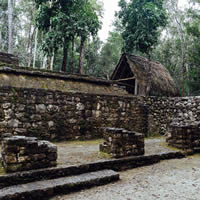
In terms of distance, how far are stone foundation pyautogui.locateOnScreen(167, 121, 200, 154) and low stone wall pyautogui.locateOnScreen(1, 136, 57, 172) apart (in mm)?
4407

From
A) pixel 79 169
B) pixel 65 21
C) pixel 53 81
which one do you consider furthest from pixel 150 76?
pixel 79 169

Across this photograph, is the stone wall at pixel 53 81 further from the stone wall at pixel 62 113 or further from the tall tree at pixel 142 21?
the tall tree at pixel 142 21

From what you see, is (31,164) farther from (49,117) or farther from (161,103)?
(161,103)

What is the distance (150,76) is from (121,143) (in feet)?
28.4

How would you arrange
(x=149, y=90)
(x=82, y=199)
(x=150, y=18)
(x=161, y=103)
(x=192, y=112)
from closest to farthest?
(x=82, y=199) → (x=192, y=112) → (x=161, y=103) → (x=150, y=18) → (x=149, y=90)

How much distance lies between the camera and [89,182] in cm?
372

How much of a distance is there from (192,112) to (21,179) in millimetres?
7795

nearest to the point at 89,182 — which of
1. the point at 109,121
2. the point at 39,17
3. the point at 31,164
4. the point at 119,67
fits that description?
the point at 31,164

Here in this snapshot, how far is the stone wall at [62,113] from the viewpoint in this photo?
19.9 feet

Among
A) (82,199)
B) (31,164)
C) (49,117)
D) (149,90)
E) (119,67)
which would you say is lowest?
(82,199)

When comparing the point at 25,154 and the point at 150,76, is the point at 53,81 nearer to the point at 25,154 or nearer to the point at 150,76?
the point at 25,154

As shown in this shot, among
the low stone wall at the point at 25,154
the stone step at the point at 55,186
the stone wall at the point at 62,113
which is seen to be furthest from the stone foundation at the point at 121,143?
the stone wall at the point at 62,113

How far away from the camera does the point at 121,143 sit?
496 cm

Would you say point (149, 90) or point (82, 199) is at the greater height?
point (149, 90)
